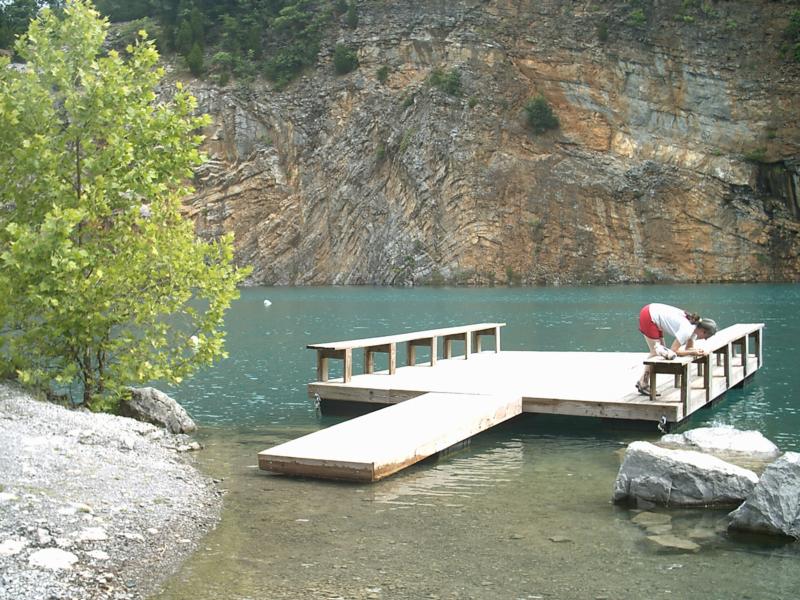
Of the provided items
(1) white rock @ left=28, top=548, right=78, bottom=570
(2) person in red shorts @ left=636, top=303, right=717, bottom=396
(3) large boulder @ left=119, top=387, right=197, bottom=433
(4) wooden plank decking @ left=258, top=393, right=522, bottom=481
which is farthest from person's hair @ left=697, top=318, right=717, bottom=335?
(1) white rock @ left=28, top=548, right=78, bottom=570

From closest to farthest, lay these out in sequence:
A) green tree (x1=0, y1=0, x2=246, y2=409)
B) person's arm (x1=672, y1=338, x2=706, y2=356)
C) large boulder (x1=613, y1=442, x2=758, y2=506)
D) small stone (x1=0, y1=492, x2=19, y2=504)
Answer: small stone (x1=0, y1=492, x2=19, y2=504)
large boulder (x1=613, y1=442, x2=758, y2=506)
green tree (x1=0, y1=0, x2=246, y2=409)
person's arm (x1=672, y1=338, x2=706, y2=356)

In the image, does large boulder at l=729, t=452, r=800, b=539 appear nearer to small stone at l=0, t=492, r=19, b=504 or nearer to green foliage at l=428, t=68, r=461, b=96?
small stone at l=0, t=492, r=19, b=504

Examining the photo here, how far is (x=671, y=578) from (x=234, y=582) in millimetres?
3339

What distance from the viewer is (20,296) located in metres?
12.6

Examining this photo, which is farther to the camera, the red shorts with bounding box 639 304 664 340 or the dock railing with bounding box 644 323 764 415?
the red shorts with bounding box 639 304 664 340

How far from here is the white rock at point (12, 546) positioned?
6.95 meters

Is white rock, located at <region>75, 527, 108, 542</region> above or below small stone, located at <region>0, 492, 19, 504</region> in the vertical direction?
below

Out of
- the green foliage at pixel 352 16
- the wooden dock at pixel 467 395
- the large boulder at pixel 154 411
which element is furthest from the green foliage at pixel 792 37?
the large boulder at pixel 154 411

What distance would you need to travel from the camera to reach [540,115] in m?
73.8

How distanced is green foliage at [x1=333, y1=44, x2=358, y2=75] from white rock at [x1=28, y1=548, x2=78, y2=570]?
252ft

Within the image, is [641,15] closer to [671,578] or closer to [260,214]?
[260,214]

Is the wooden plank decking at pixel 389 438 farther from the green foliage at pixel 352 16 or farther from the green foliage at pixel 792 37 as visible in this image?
the green foliage at pixel 352 16

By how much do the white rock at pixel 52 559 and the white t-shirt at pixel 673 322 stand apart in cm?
929

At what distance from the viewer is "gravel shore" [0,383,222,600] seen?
6.80 meters
